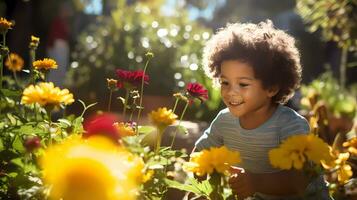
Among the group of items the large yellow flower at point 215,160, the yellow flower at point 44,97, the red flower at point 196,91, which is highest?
the yellow flower at point 44,97

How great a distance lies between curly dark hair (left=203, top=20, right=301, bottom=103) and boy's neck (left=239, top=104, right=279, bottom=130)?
0.23ft

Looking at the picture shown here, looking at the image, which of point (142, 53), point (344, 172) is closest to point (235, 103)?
point (344, 172)

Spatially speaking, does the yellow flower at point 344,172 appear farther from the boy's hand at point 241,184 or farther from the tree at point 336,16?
the tree at point 336,16

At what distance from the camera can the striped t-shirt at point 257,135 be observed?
6.14ft

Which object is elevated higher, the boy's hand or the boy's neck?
the boy's neck

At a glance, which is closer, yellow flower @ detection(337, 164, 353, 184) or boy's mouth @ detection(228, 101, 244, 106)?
yellow flower @ detection(337, 164, 353, 184)

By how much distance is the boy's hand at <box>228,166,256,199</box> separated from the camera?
1.56 metres

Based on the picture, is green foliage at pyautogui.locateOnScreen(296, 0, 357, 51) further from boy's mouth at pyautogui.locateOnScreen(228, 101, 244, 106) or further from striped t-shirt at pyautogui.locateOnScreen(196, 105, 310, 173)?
boy's mouth at pyautogui.locateOnScreen(228, 101, 244, 106)

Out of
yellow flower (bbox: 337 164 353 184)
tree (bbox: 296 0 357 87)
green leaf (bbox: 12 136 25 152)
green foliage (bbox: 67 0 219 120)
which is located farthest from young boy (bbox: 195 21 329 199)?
green foliage (bbox: 67 0 219 120)

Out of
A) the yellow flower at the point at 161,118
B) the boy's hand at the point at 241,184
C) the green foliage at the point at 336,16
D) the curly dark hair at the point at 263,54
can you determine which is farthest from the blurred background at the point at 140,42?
the yellow flower at the point at 161,118

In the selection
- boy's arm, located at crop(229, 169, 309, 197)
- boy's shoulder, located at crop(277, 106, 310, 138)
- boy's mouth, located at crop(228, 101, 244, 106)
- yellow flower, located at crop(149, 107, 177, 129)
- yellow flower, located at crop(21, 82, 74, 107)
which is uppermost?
yellow flower, located at crop(21, 82, 74, 107)

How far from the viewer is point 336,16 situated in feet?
12.2

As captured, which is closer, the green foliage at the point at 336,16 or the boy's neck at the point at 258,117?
the boy's neck at the point at 258,117

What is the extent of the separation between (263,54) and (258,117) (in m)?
0.22
